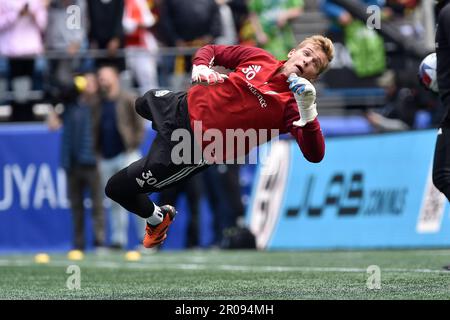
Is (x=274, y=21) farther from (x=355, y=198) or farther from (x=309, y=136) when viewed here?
(x=309, y=136)

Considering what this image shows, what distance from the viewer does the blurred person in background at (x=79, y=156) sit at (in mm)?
14602

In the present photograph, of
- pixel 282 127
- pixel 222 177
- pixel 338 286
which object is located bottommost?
pixel 222 177

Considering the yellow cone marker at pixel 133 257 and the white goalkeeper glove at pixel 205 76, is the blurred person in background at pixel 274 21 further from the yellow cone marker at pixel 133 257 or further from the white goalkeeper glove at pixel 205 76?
the white goalkeeper glove at pixel 205 76

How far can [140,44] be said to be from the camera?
1625 centimetres

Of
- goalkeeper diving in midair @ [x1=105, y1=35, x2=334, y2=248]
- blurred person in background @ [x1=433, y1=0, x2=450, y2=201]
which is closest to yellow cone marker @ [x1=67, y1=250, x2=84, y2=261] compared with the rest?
goalkeeper diving in midair @ [x1=105, y1=35, x2=334, y2=248]

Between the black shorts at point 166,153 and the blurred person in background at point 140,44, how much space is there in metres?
7.82

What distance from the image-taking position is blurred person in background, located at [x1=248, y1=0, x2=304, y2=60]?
1612 cm

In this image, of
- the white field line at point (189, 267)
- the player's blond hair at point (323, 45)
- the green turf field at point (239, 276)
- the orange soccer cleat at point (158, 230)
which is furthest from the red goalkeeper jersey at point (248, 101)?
the white field line at point (189, 267)

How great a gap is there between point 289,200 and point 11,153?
3966 millimetres

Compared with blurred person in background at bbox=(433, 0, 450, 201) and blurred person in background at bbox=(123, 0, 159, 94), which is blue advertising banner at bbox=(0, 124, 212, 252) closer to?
blurred person in background at bbox=(123, 0, 159, 94)

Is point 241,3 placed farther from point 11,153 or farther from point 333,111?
point 11,153

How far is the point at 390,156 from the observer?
13.4 meters
